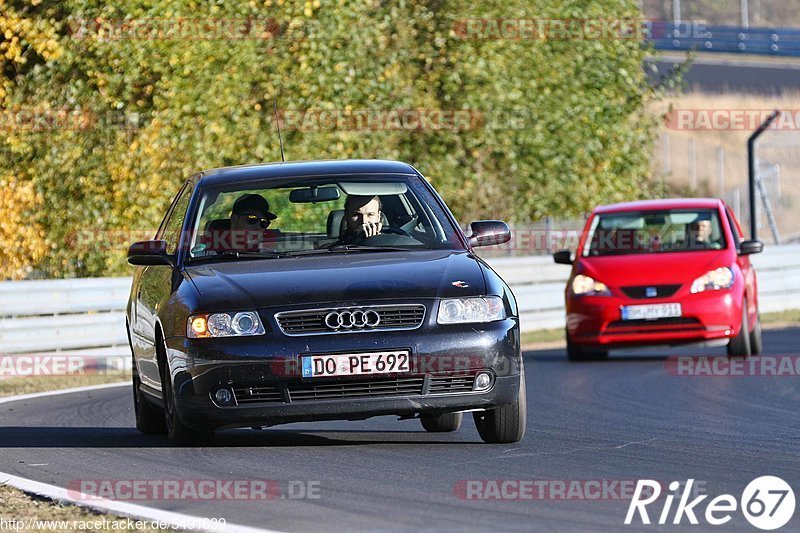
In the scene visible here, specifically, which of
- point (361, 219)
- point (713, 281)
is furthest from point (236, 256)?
point (713, 281)

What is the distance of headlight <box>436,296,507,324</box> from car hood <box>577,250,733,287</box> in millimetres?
8062

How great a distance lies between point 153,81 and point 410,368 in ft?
52.5

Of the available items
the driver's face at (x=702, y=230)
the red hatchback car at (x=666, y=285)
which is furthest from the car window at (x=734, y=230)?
the driver's face at (x=702, y=230)

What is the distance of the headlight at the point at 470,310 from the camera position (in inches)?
350

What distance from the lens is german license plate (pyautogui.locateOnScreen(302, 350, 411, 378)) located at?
8734 mm

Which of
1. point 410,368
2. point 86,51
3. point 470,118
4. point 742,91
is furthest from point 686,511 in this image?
point 742,91

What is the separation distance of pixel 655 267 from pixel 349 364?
28.9 ft

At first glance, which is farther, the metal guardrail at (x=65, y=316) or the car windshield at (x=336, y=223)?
the metal guardrail at (x=65, y=316)

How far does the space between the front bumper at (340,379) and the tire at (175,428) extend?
402mm

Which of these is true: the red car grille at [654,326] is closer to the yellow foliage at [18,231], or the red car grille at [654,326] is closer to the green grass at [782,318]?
the green grass at [782,318]

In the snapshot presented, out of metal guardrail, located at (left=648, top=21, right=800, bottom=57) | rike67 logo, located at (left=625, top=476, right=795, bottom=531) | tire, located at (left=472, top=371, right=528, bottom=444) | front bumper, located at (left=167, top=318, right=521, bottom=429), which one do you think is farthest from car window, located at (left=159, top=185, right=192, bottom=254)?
metal guardrail, located at (left=648, top=21, right=800, bottom=57)

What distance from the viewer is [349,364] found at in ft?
28.7

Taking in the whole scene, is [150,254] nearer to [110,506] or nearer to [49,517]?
[110,506]

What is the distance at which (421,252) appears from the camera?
966 cm
